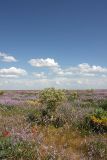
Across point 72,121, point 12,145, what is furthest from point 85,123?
point 12,145

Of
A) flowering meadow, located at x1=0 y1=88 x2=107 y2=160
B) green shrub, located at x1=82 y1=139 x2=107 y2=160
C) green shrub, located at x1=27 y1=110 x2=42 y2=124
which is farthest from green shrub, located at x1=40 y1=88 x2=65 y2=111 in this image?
green shrub, located at x1=82 y1=139 x2=107 y2=160

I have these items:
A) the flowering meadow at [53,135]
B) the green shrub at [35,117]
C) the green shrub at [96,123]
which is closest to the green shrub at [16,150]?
the flowering meadow at [53,135]

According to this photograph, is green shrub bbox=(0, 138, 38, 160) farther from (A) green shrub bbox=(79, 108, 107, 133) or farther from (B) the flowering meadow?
(A) green shrub bbox=(79, 108, 107, 133)

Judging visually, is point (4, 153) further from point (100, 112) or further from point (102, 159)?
point (100, 112)

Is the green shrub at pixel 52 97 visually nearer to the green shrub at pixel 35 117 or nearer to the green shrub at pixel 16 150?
the green shrub at pixel 35 117

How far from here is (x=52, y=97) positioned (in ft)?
52.2

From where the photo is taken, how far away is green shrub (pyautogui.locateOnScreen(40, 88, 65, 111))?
15.8 metres

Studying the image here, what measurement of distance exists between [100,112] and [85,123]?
86 cm

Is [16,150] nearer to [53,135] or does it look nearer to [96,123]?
[53,135]

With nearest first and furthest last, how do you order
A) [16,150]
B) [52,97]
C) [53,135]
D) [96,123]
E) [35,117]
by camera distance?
[16,150], [53,135], [96,123], [35,117], [52,97]

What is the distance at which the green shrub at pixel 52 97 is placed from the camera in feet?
51.8

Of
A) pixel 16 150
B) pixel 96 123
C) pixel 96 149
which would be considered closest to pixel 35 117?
pixel 96 123

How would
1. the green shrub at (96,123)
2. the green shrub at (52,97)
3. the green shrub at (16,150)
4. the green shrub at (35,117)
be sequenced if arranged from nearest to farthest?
the green shrub at (16,150), the green shrub at (96,123), the green shrub at (35,117), the green shrub at (52,97)

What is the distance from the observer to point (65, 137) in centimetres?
1224
